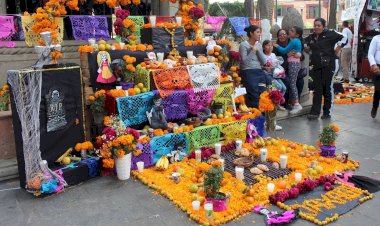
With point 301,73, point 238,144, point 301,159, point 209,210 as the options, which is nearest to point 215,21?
point 301,73

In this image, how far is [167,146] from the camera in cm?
616

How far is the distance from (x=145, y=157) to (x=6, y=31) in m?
4.54

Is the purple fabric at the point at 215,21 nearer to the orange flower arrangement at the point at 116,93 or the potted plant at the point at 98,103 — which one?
the orange flower arrangement at the point at 116,93

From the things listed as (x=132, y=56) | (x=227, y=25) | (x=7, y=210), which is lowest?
(x=7, y=210)

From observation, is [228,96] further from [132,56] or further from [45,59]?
[45,59]

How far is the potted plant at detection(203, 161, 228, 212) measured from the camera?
14.2ft

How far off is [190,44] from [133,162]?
3234mm

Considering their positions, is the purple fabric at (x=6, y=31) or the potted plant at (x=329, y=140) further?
the purple fabric at (x=6, y=31)

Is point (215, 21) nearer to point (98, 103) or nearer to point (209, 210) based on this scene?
point (98, 103)

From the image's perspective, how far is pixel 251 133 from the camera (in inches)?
279

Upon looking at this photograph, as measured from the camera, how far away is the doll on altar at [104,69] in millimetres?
6438

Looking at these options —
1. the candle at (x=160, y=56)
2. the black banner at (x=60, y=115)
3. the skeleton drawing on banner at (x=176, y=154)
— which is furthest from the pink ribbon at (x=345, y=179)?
the black banner at (x=60, y=115)

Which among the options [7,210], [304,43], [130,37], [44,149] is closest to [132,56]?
[130,37]

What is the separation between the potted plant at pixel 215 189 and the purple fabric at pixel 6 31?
5894 mm
